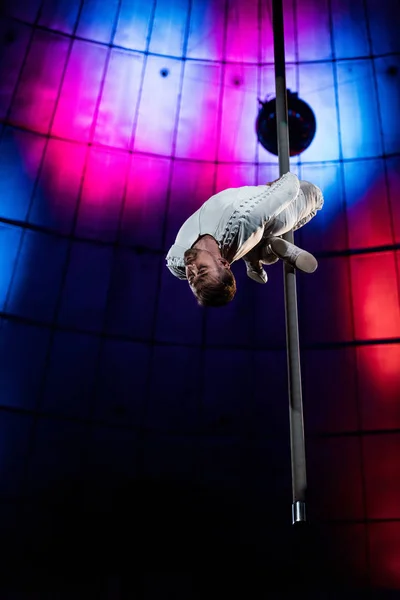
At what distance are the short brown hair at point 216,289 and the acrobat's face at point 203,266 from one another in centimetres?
2

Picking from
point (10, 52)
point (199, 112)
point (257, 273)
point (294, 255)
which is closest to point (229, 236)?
point (294, 255)

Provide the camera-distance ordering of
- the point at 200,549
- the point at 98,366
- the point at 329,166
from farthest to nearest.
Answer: the point at 329,166 < the point at 98,366 < the point at 200,549

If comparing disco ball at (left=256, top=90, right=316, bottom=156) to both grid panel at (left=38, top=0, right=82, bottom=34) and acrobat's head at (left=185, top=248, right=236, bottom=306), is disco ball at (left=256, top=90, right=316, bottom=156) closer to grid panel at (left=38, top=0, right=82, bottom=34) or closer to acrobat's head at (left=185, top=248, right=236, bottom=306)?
grid panel at (left=38, top=0, right=82, bottom=34)

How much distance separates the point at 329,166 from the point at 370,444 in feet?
13.0

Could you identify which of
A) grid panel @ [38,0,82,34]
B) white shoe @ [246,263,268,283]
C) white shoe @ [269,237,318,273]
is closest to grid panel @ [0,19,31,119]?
grid panel @ [38,0,82,34]

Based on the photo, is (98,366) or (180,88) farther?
(180,88)

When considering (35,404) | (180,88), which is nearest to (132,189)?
(180,88)

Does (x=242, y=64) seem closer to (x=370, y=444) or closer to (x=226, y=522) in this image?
(x=370, y=444)

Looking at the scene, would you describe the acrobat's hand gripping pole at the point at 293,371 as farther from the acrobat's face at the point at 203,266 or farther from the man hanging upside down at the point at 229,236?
the acrobat's face at the point at 203,266

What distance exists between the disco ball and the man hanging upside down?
5664 millimetres

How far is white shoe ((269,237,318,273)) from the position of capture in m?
3.64

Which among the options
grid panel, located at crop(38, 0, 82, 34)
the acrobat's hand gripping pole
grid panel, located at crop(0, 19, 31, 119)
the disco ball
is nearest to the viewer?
the acrobat's hand gripping pole

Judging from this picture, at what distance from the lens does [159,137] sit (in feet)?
31.4

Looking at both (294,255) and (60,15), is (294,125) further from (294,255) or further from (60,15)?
(294,255)
